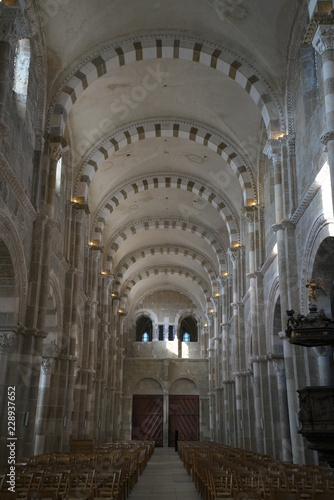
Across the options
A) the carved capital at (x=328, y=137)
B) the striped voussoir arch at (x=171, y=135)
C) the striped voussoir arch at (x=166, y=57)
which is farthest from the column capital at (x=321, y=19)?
the striped voussoir arch at (x=171, y=135)

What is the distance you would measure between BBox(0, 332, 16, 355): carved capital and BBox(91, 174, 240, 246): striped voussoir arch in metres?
13.2

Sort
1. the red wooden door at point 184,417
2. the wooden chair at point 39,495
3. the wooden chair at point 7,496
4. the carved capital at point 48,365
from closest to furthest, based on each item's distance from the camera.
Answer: the wooden chair at point 7,496 < the wooden chair at point 39,495 < the carved capital at point 48,365 < the red wooden door at point 184,417

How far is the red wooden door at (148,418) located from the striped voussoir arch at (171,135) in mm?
24402

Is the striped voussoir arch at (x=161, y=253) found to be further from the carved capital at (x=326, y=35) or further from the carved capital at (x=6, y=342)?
the carved capital at (x=326, y=35)

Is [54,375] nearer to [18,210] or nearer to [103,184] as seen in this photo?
[18,210]

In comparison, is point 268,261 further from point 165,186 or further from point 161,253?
point 161,253

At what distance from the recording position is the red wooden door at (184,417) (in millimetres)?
41281

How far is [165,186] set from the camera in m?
28.2

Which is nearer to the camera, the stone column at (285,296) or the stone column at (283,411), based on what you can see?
the stone column at (285,296)

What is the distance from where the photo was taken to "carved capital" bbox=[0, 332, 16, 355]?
13.7 meters

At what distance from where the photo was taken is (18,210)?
14.0m

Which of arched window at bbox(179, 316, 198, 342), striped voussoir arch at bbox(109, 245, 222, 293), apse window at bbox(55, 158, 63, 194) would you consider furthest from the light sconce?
arched window at bbox(179, 316, 198, 342)

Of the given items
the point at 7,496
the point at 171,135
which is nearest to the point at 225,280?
the point at 171,135

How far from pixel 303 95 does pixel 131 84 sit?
8116 mm
